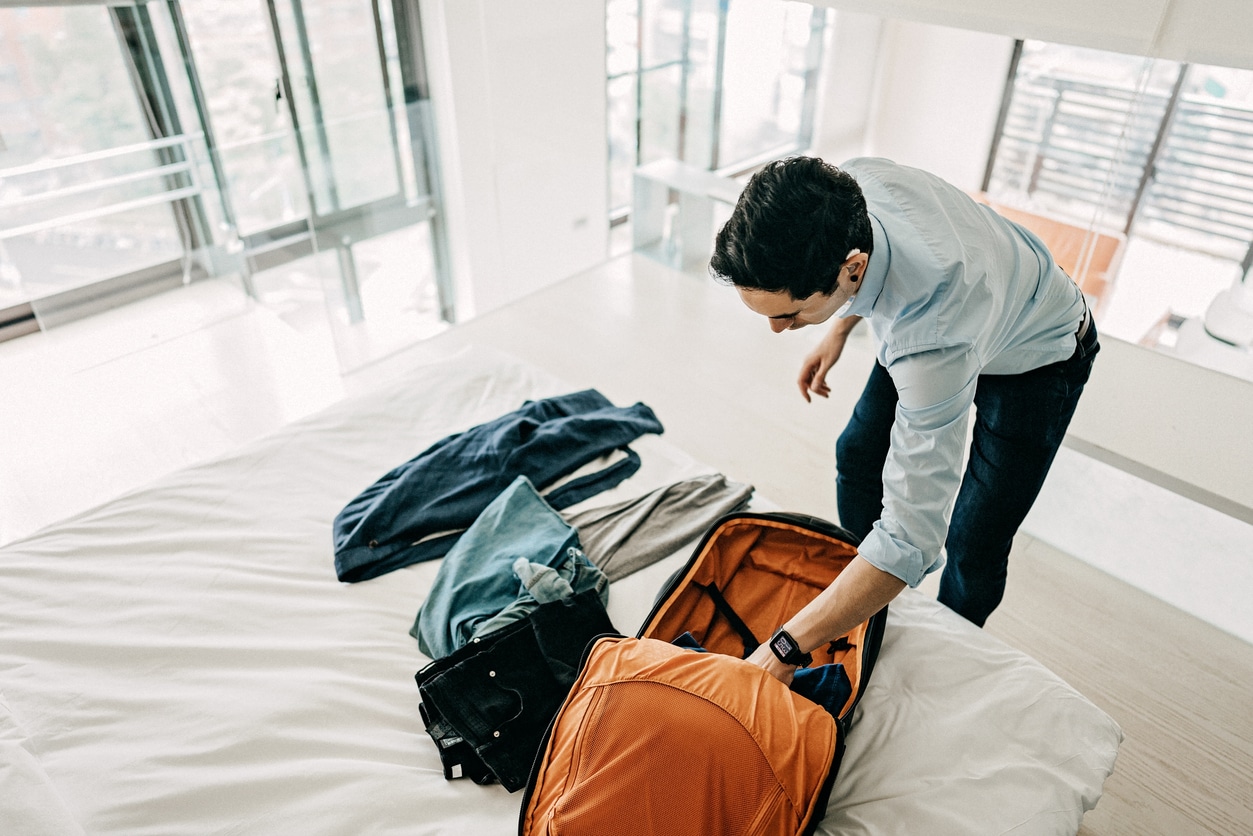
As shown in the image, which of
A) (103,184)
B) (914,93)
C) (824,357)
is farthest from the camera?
(914,93)

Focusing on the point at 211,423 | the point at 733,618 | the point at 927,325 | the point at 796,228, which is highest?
the point at 796,228

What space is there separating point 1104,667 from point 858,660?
2.85 feet

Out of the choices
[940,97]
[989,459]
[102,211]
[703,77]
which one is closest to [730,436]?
[989,459]

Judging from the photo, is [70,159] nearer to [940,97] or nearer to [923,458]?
[923,458]

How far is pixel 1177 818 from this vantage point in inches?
58.0

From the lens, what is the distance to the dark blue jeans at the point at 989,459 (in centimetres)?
131

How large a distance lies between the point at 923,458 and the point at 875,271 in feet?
0.82

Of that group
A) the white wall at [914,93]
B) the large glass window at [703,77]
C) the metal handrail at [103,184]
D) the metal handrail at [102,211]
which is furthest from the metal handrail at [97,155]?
the white wall at [914,93]

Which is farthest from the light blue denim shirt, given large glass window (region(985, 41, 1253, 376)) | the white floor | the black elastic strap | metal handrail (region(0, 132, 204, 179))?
metal handrail (region(0, 132, 204, 179))

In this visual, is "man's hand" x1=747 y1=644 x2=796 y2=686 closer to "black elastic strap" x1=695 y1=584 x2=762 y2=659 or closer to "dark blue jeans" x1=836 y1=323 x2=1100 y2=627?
"black elastic strap" x1=695 y1=584 x2=762 y2=659

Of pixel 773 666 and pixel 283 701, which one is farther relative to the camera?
pixel 283 701

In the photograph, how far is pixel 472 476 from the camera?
166cm

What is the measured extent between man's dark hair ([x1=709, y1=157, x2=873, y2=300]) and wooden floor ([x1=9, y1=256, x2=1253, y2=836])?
4.01 ft

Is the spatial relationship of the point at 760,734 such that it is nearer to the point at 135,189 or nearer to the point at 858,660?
the point at 858,660
